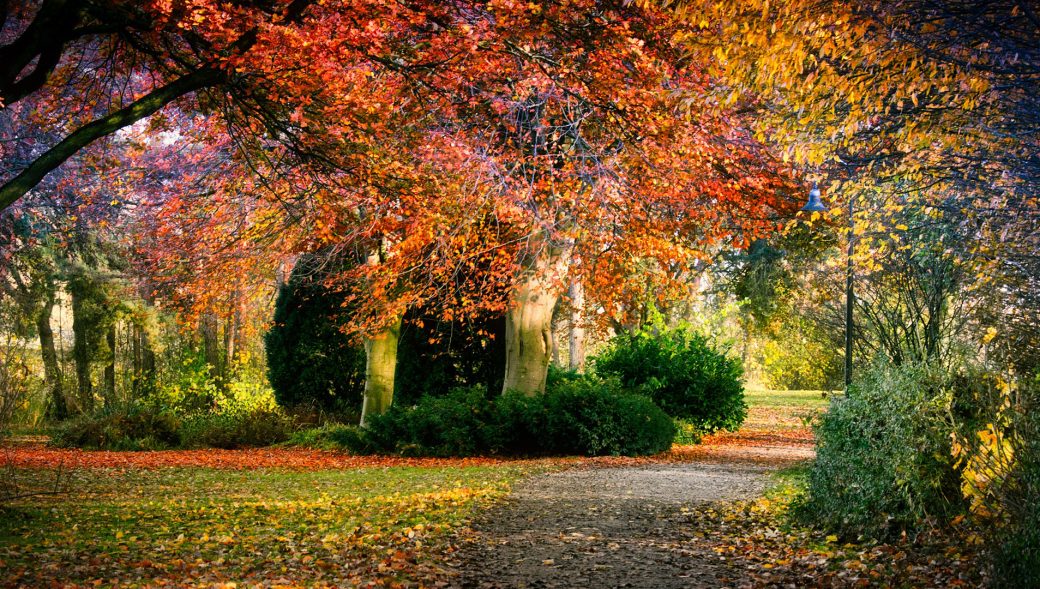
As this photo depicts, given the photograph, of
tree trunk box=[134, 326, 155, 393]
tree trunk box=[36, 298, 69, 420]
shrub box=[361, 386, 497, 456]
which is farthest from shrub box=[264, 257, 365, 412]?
tree trunk box=[36, 298, 69, 420]

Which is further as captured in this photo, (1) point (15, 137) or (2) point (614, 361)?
(2) point (614, 361)

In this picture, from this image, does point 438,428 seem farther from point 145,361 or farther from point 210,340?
point 145,361

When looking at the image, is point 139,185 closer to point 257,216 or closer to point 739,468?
point 257,216

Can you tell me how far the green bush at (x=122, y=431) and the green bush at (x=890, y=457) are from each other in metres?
14.2

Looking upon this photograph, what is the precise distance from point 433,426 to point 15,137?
8913mm

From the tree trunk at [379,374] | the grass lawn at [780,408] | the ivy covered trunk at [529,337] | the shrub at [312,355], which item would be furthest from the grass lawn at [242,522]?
the grass lawn at [780,408]

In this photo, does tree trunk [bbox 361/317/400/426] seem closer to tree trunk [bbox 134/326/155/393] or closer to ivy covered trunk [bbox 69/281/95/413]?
tree trunk [bbox 134/326/155/393]

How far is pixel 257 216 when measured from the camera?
16047mm

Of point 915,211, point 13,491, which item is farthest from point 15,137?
point 915,211

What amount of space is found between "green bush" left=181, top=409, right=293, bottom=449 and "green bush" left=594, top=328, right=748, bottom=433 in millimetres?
6740

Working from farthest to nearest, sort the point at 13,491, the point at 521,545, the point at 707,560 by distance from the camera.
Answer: the point at 13,491 → the point at 521,545 → the point at 707,560

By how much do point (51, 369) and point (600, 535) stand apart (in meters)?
20.2

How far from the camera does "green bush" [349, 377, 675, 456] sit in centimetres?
1434

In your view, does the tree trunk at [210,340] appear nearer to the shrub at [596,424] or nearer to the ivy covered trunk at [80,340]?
the ivy covered trunk at [80,340]
